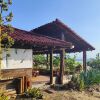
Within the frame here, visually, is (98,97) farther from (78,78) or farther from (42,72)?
(42,72)

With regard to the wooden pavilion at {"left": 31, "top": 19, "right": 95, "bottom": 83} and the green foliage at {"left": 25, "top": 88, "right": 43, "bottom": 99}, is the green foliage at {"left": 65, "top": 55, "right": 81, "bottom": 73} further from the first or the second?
the green foliage at {"left": 25, "top": 88, "right": 43, "bottom": 99}

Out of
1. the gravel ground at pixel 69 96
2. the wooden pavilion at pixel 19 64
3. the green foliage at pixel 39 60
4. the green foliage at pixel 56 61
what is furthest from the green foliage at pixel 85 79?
the green foliage at pixel 39 60

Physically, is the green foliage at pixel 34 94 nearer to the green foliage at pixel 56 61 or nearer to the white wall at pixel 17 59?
the white wall at pixel 17 59

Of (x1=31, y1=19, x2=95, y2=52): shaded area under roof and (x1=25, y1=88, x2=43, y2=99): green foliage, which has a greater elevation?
(x1=31, y1=19, x2=95, y2=52): shaded area under roof

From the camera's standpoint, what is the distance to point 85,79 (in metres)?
17.7

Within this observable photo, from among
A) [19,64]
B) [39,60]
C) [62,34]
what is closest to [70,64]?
[39,60]

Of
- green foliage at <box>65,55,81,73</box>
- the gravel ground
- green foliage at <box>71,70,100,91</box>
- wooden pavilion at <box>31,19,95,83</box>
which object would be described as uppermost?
wooden pavilion at <box>31,19,95,83</box>

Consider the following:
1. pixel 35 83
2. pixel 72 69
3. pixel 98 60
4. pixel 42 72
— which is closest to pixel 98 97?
pixel 35 83

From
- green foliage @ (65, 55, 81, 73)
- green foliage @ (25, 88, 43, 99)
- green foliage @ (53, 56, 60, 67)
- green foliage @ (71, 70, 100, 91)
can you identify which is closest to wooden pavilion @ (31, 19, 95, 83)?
green foliage @ (71, 70, 100, 91)

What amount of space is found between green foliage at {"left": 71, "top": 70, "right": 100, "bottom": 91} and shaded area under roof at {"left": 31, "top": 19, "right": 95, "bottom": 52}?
2.98 metres

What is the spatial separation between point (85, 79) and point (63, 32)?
3.73 metres

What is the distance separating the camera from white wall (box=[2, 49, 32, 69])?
13.0 m

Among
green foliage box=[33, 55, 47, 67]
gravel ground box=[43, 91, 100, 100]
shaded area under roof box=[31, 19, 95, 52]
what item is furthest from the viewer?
green foliage box=[33, 55, 47, 67]

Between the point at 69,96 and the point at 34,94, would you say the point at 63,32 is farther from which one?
the point at 34,94
